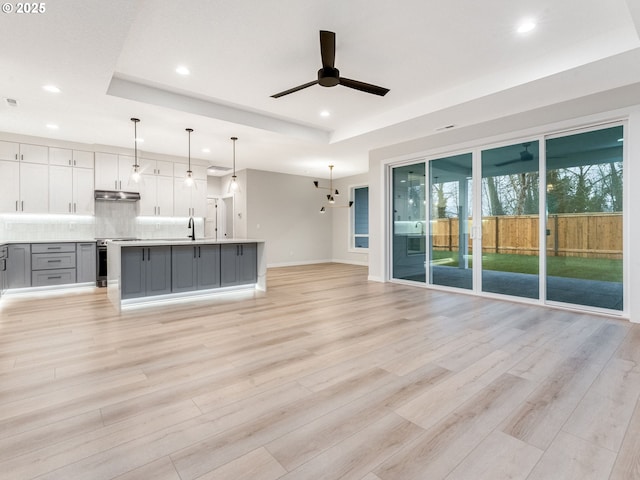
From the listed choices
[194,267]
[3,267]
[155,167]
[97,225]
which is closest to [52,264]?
[3,267]

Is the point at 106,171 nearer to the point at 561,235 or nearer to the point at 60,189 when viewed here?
the point at 60,189

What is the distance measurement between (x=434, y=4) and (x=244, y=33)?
174 cm

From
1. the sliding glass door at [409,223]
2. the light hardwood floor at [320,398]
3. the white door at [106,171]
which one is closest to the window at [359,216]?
the sliding glass door at [409,223]

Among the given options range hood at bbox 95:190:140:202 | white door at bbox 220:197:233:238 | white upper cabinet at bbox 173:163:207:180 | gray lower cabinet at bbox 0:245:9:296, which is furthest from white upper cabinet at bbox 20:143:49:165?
white door at bbox 220:197:233:238

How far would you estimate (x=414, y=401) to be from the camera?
2070 millimetres

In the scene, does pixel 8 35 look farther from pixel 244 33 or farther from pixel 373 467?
pixel 373 467

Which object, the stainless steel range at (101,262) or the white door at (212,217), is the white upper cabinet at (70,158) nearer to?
the stainless steel range at (101,262)

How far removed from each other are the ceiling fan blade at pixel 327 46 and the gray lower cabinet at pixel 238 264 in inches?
133

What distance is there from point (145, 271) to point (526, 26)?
530 centimetres

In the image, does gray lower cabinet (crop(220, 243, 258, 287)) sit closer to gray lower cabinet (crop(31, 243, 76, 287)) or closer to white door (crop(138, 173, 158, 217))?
white door (crop(138, 173, 158, 217))

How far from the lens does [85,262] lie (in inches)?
245

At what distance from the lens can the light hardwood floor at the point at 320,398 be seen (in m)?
1.53

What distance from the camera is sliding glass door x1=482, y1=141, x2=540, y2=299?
4.73 m

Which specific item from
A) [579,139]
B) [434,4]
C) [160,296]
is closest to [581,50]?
[579,139]
